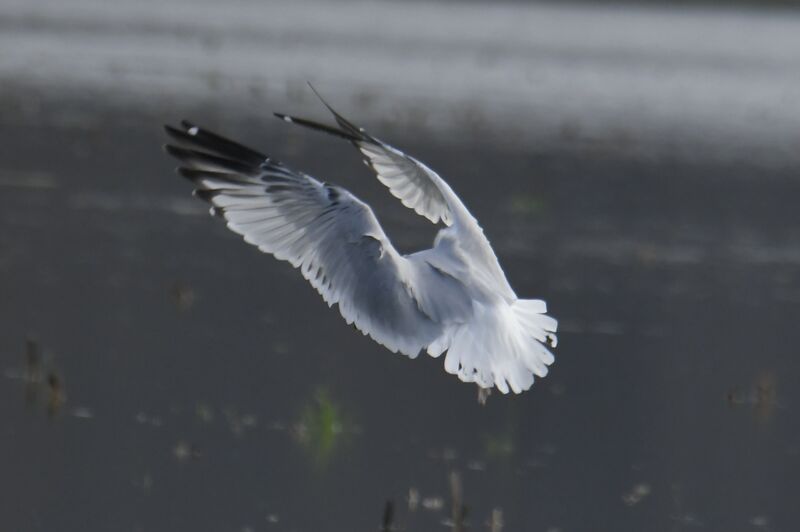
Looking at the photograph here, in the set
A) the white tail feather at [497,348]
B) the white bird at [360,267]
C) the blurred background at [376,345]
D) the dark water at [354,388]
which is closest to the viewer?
the white tail feather at [497,348]

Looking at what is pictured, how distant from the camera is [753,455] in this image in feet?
29.2

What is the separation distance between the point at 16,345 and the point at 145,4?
3432 cm

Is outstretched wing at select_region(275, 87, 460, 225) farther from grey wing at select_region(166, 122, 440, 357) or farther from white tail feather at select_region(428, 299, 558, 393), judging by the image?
white tail feather at select_region(428, 299, 558, 393)

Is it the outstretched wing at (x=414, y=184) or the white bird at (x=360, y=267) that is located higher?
the outstretched wing at (x=414, y=184)

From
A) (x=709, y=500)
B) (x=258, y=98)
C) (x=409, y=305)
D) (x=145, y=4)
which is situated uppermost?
(x=145, y=4)

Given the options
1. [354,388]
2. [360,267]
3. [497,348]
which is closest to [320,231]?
[360,267]

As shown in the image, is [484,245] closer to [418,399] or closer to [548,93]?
[418,399]

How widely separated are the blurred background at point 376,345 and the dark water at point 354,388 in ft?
0.08

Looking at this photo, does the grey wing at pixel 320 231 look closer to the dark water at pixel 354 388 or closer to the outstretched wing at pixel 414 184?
the outstretched wing at pixel 414 184

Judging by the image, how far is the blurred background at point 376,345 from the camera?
7746mm

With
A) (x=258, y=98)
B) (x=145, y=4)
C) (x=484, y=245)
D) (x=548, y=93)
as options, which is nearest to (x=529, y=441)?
(x=484, y=245)

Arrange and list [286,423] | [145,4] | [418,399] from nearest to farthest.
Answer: [286,423] < [418,399] < [145,4]

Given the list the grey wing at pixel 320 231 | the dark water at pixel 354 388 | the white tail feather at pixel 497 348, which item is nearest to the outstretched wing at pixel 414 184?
the grey wing at pixel 320 231

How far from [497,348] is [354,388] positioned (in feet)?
10.6
